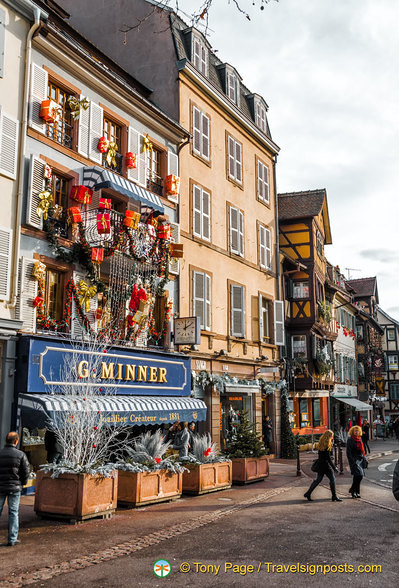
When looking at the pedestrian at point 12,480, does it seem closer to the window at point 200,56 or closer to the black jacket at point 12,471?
the black jacket at point 12,471

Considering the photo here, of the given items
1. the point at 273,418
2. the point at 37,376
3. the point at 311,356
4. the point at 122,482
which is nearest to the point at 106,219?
the point at 37,376

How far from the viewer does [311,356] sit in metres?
29.9

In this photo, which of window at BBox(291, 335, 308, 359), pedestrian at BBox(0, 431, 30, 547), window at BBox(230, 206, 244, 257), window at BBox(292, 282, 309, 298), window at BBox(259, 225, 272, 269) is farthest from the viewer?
window at BBox(292, 282, 309, 298)

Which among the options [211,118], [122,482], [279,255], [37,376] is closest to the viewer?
[122,482]

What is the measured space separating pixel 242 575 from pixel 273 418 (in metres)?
18.3

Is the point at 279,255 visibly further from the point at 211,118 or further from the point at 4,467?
the point at 4,467

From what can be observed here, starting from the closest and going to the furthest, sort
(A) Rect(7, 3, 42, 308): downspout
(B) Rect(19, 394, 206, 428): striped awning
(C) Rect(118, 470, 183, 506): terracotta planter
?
(C) Rect(118, 470, 183, 506): terracotta planter < (B) Rect(19, 394, 206, 428): striped awning < (A) Rect(7, 3, 42, 308): downspout

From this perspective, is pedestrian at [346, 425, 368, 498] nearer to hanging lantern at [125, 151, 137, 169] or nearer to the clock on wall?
the clock on wall

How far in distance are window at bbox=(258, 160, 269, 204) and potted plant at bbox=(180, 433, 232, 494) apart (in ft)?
48.4

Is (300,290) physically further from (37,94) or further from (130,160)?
(37,94)

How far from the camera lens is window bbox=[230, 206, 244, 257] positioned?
2308 cm

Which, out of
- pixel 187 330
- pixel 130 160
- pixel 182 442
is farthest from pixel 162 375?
pixel 130 160

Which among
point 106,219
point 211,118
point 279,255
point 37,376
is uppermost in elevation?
point 211,118

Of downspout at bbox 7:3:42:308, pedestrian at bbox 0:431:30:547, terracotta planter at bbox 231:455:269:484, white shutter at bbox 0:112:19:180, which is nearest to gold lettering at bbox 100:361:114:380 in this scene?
downspout at bbox 7:3:42:308
